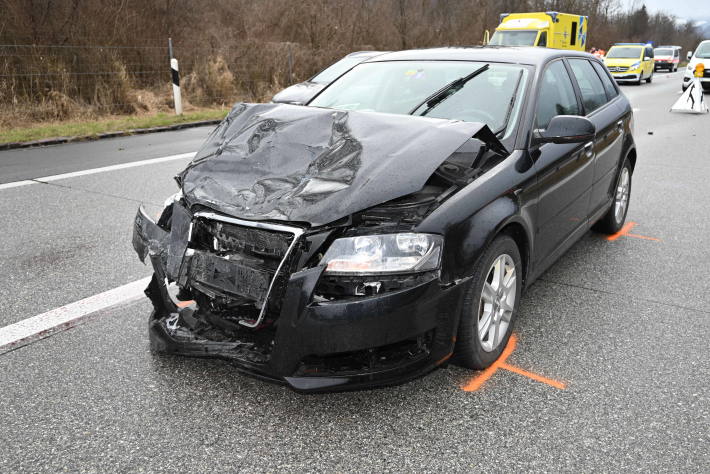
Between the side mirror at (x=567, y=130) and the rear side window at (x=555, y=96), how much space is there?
172 mm

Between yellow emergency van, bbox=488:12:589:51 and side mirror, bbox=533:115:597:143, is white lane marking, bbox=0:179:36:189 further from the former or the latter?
yellow emergency van, bbox=488:12:589:51

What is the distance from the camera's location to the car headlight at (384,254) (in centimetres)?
258

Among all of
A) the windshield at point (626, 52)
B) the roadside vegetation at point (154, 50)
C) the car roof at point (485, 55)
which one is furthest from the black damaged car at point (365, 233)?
the windshield at point (626, 52)

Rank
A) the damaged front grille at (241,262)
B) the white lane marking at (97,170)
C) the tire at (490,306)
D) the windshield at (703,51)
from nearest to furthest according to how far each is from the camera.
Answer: the damaged front grille at (241,262) → the tire at (490,306) → the white lane marking at (97,170) → the windshield at (703,51)

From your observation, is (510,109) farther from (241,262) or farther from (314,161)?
(241,262)

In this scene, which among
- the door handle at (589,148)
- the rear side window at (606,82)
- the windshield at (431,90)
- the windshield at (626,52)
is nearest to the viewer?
the windshield at (431,90)

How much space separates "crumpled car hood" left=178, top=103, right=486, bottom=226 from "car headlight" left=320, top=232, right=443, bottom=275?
14 centimetres

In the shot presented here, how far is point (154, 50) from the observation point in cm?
1555

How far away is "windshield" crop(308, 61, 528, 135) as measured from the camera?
12.2ft

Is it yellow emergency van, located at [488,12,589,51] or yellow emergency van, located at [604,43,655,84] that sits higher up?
yellow emergency van, located at [488,12,589,51]

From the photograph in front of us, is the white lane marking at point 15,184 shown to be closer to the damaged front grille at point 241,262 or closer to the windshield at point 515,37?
the damaged front grille at point 241,262

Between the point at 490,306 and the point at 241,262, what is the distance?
1289 millimetres

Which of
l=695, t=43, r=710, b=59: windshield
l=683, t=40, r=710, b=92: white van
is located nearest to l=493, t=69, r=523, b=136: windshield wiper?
l=683, t=40, r=710, b=92: white van

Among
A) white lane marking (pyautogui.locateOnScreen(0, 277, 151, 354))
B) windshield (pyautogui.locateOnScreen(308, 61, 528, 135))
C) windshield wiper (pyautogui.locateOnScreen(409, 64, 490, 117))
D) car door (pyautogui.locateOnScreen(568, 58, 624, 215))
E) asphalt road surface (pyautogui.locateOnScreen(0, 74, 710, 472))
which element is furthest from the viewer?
car door (pyautogui.locateOnScreen(568, 58, 624, 215))
